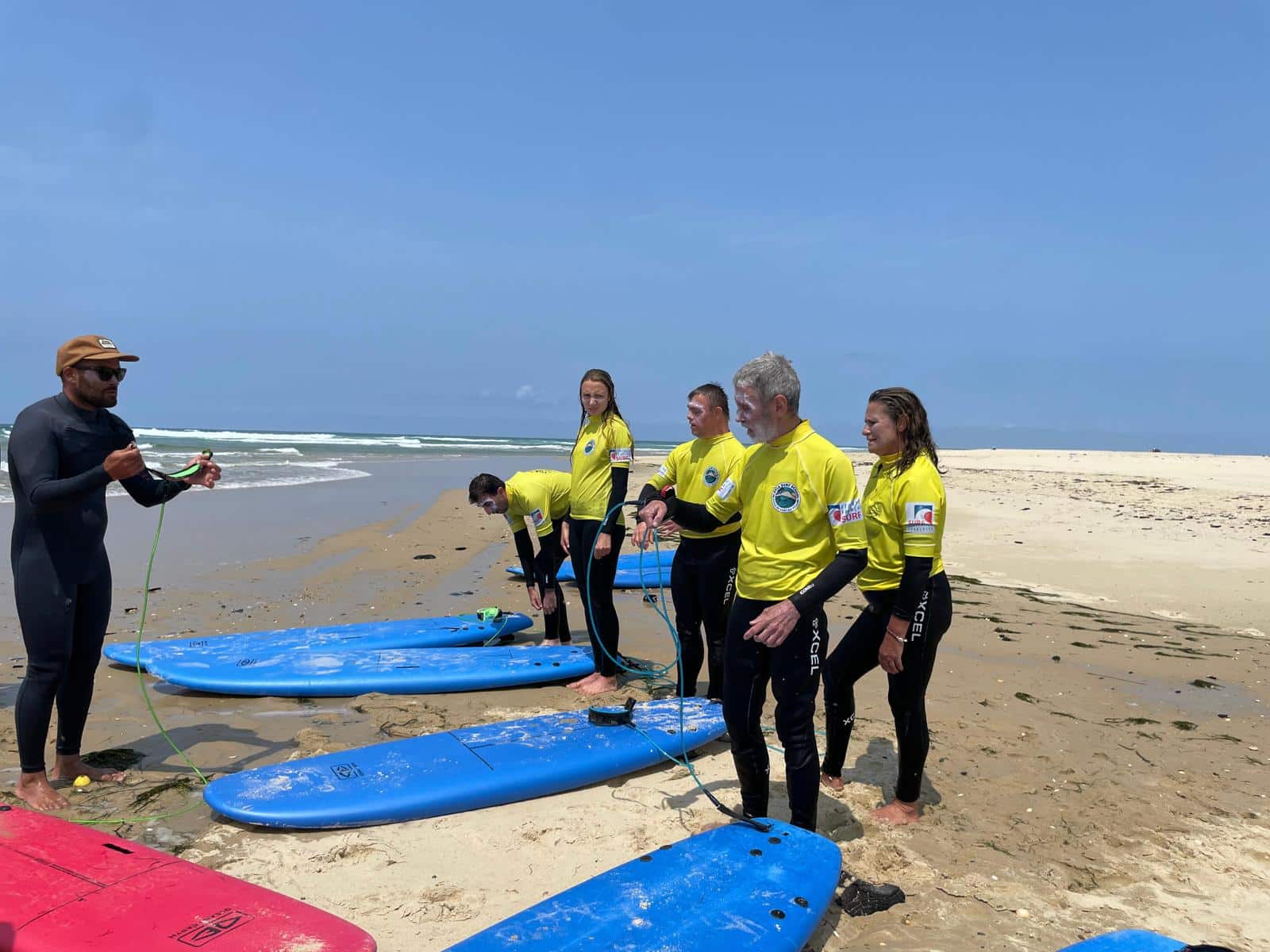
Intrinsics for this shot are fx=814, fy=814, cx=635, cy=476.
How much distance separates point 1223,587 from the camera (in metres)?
8.80

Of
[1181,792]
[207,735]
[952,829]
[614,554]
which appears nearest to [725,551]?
[614,554]

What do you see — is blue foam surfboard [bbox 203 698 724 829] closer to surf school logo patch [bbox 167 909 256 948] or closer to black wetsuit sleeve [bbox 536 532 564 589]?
surf school logo patch [bbox 167 909 256 948]

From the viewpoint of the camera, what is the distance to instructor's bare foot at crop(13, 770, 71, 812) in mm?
3615

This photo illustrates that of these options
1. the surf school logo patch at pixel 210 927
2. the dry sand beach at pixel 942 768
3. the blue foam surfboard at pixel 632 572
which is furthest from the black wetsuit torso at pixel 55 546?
the blue foam surfboard at pixel 632 572

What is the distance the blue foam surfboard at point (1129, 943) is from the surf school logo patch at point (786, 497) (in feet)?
5.40

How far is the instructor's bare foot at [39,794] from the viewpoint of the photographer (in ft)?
11.9

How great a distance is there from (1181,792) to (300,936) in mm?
4122

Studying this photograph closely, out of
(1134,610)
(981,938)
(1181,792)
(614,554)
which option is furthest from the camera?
(1134,610)

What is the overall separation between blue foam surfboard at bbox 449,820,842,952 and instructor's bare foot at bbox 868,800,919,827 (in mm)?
710

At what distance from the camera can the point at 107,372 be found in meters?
3.68

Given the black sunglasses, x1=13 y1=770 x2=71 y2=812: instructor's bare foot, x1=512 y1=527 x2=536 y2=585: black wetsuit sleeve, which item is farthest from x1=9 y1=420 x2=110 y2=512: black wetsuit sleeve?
x1=512 y1=527 x2=536 y2=585: black wetsuit sleeve

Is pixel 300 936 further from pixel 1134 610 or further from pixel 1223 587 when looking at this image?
pixel 1223 587

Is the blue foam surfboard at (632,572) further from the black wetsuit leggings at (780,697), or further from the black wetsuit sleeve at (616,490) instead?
the black wetsuit leggings at (780,697)

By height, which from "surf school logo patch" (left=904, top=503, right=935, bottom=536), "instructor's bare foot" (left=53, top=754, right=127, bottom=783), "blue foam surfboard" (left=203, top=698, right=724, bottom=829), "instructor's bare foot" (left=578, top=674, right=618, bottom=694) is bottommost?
"instructor's bare foot" (left=53, top=754, right=127, bottom=783)
